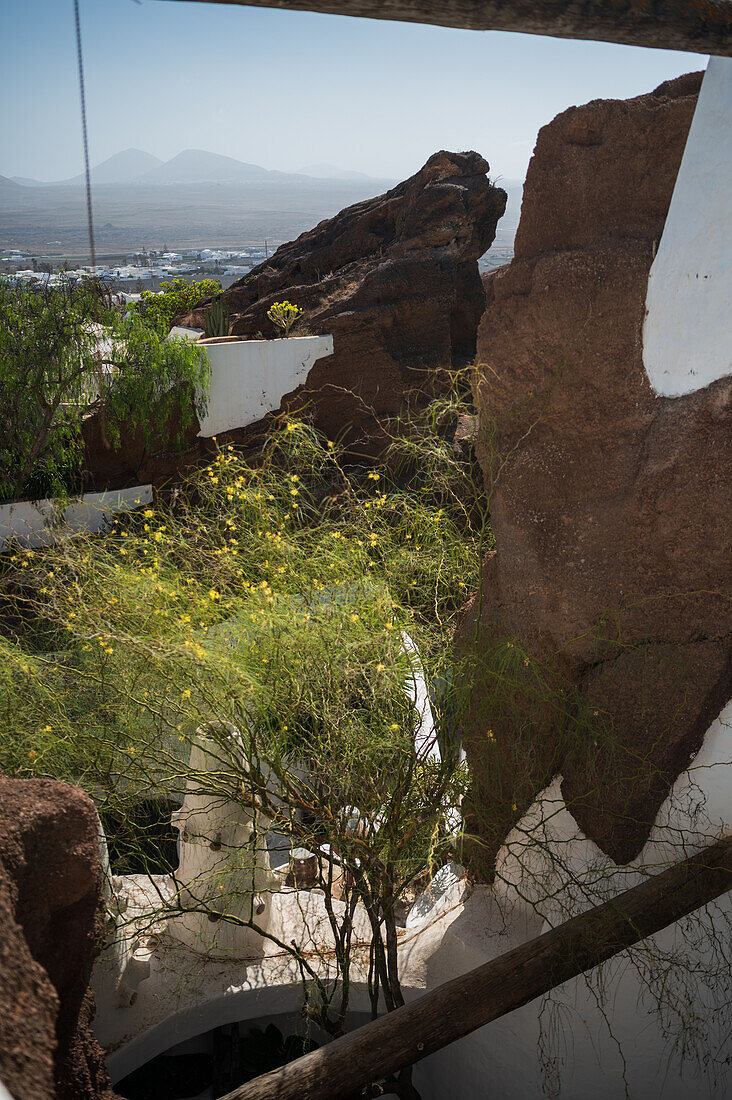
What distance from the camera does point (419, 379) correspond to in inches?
382

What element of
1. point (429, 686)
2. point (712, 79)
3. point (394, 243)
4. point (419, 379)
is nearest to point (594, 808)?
point (429, 686)

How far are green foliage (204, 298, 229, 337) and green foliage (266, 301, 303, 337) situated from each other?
0.66m

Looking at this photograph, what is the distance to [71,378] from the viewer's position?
26.0 feet

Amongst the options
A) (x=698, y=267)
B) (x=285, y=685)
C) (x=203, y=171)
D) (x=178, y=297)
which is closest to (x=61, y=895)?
(x=285, y=685)

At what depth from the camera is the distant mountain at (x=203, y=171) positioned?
96800 mm

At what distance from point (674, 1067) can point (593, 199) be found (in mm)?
2915

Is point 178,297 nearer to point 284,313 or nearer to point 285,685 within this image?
point 284,313

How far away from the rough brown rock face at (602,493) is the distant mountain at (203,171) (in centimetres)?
9947

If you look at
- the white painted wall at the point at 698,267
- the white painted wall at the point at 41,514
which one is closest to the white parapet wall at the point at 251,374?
the white painted wall at the point at 41,514

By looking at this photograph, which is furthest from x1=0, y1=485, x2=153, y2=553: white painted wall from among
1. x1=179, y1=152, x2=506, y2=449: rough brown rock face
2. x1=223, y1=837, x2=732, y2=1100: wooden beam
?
x1=223, y1=837, x2=732, y2=1100: wooden beam

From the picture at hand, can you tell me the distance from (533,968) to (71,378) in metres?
6.88

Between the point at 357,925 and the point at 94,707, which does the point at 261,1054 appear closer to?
the point at 357,925

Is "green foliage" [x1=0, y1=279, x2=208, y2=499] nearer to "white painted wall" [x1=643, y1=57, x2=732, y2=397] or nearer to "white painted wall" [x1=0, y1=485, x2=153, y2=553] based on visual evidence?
"white painted wall" [x1=0, y1=485, x2=153, y2=553]

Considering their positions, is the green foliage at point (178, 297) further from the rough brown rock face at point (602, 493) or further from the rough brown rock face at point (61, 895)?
the rough brown rock face at point (61, 895)
